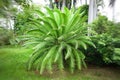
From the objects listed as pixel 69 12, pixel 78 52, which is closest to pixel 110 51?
pixel 78 52

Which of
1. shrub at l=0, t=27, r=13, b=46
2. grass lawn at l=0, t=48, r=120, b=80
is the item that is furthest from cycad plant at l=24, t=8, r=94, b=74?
shrub at l=0, t=27, r=13, b=46

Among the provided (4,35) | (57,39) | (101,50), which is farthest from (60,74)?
(4,35)

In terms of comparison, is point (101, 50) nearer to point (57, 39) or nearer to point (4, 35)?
point (57, 39)

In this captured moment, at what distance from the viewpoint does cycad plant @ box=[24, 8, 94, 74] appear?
777cm

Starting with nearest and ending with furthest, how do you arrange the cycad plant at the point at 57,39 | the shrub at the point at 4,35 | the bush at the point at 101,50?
the bush at the point at 101,50, the cycad plant at the point at 57,39, the shrub at the point at 4,35

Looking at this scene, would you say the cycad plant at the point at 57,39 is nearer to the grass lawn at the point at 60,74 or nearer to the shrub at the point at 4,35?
the grass lawn at the point at 60,74


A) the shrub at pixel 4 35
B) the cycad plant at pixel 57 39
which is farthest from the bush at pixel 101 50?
the shrub at pixel 4 35

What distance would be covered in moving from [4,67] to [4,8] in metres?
2.43

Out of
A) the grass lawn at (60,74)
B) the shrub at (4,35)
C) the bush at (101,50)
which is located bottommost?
the grass lawn at (60,74)

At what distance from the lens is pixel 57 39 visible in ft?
26.6

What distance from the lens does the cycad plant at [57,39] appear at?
7.77 m

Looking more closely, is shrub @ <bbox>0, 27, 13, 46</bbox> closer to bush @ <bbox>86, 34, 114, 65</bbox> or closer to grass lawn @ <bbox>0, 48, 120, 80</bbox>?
grass lawn @ <bbox>0, 48, 120, 80</bbox>

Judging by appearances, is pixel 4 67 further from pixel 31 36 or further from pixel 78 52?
pixel 78 52

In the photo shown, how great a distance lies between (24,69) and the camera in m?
8.20
